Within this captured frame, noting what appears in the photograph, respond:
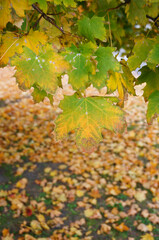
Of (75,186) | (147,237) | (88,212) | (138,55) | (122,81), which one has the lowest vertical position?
(147,237)

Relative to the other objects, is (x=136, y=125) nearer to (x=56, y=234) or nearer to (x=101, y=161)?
(x=101, y=161)

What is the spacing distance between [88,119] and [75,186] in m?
3.04

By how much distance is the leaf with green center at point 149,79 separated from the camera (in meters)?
1.34

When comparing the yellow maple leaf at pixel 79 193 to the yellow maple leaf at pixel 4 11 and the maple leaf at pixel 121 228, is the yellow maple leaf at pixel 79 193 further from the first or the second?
the yellow maple leaf at pixel 4 11

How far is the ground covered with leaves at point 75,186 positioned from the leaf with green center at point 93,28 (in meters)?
1.72

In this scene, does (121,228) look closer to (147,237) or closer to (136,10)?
(147,237)

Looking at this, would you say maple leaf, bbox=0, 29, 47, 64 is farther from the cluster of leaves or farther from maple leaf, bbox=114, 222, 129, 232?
maple leaf, bbox=114, 222, 129, 232

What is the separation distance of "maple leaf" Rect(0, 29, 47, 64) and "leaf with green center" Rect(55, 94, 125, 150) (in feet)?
1.04

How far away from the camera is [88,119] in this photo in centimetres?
107

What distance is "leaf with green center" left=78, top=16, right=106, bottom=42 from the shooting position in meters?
1.12

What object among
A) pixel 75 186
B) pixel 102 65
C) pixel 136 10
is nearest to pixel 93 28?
pixel 102 65

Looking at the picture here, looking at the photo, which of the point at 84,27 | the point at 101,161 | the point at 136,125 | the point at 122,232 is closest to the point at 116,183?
the point at 101,161

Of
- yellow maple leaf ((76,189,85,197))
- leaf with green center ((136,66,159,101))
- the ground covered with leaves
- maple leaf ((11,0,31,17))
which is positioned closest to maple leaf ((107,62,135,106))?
leaf with green center ((136,66,159,101))

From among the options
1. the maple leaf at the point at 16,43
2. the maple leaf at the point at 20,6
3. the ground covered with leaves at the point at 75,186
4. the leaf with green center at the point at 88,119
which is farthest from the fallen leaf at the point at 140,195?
the maple leaf at the point at 20,6
